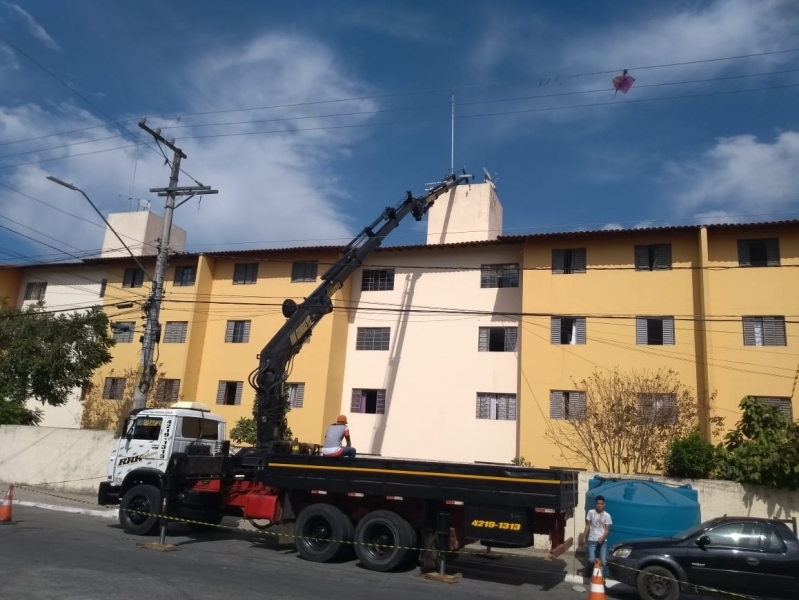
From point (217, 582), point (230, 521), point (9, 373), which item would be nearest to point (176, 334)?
point (9, 373)

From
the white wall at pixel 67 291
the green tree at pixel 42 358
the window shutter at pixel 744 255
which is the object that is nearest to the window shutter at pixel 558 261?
the window shutter at pixel 744 255

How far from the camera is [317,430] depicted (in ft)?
83.8

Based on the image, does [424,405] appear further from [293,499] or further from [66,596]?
[66,596]

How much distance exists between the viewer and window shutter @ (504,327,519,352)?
2447 cm

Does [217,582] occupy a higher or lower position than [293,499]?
lower

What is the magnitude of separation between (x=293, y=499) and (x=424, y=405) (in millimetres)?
13586

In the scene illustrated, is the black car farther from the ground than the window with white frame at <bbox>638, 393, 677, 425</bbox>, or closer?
closer

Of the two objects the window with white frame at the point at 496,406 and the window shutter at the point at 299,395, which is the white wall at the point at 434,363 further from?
the window shutter at the point at 299,395

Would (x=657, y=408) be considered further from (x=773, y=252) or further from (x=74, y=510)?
(x=74, y=510)

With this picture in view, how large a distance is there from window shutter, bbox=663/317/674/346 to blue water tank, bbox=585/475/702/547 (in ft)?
30.3

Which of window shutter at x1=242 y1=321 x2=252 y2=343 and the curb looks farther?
window shutter at x1=242 y1=321 x2=252 y2=343

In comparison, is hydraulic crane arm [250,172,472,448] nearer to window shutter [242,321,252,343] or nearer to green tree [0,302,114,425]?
window shutter [242,321,252,343]

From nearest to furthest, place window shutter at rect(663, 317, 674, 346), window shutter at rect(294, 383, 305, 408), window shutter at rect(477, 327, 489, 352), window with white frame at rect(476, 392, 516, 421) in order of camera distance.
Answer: window shutter at rect(663, 317, 674, 346)
window with white frame at rect(476, 392, 516, 421)
window shutter at rect(477, 327, 489, 352)
window shutter at rect(294, 383, 305, 408)

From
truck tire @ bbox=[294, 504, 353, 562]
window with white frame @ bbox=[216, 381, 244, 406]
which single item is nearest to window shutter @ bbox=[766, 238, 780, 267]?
truck tire @ bbox=[294, 504, 353, 562]
